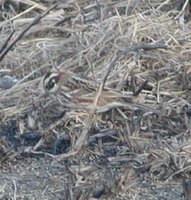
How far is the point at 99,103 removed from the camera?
3594 mm

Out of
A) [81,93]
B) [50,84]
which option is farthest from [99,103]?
[50,84]

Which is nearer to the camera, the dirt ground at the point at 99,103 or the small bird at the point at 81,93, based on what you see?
the dirt ground at the point at 99,103

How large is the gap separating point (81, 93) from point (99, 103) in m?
0.11

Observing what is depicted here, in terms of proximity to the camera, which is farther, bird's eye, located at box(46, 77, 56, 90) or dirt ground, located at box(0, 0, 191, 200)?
bird's eye, located at box(46, 77, 56, 90)

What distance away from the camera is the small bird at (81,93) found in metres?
3.60

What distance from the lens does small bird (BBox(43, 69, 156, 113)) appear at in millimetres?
3598

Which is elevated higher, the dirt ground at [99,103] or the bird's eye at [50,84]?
the bird's eye at [50,84]

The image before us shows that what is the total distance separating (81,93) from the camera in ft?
12.1

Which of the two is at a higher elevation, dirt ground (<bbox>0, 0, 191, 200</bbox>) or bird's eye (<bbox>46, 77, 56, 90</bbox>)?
bird's eye (<bbox>46, 77, 56, 90</bbox>)

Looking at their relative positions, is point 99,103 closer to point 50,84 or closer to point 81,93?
point 81,93

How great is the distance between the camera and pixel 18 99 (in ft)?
12.2

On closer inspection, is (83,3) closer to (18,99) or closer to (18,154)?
(18,99)

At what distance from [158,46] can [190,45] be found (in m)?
0.15

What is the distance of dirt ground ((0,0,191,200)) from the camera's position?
3193mm
